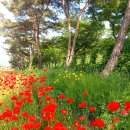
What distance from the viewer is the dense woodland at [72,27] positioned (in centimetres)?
2258

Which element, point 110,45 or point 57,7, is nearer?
point 110,45

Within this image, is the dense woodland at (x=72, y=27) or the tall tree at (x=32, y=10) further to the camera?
the tall tree at (x=32, y=10)

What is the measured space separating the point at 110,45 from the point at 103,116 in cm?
1808

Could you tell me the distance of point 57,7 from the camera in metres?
26.9

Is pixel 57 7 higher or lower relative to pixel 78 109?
higher

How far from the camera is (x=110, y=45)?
905 inches

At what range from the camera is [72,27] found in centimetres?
3083

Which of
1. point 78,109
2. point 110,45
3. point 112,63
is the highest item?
point 110,45

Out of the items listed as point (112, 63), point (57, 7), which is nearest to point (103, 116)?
point (112, 63)

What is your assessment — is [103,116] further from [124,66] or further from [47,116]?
[124,66]

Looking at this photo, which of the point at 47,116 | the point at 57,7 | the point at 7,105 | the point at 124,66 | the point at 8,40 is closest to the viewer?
the point at 47,116

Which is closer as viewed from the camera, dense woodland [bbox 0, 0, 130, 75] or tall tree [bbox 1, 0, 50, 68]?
dense woodland [bbox 0, 0, 130, 75]

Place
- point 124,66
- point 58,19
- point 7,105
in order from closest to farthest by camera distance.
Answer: point 7,105 < point 124,66 < point 58,19

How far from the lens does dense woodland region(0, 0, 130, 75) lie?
889 inches
